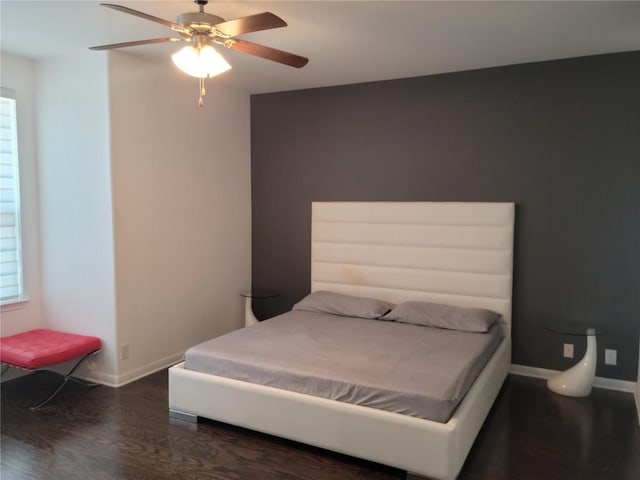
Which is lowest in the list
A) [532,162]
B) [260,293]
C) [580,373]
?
[580,373]

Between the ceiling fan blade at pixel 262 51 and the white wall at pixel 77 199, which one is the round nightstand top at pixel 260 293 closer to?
the white wall at pixel 77 199

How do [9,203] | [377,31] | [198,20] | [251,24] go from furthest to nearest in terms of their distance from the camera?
[9,203] < [377,31] < [198,20] < [251,24]

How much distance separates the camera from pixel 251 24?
2359 mm

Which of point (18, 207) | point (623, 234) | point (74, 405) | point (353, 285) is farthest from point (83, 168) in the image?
point (623, 234)

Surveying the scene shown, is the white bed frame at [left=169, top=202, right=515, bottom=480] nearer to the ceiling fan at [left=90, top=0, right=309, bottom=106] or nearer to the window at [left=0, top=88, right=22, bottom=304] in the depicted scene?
the window at [left=0, top=88, right=22, bottom=304]

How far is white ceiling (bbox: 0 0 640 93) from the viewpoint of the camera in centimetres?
278

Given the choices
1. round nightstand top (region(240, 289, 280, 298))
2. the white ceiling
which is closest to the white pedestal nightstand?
the white ceiling

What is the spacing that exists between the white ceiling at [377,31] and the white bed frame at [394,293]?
1.20 m

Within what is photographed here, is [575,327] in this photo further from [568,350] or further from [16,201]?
[16,201]

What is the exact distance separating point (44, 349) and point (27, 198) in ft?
4.20

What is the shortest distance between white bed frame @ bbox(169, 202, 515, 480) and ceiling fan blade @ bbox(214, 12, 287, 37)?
6.47ft

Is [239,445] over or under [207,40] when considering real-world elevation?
Answer: under

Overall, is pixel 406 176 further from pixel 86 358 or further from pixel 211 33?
pixel 86 358

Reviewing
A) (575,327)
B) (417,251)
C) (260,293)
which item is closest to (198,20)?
(417,251)
